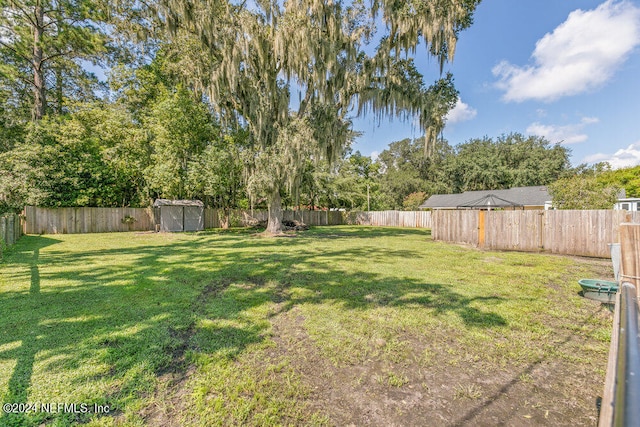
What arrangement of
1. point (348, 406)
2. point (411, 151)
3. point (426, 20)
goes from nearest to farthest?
point (348, 406), point (426, 20), point (411, 151)

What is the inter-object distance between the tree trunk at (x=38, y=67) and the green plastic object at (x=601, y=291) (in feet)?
70.5

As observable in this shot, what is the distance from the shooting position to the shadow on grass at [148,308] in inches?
91.6

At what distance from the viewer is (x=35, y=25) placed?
13844 mm

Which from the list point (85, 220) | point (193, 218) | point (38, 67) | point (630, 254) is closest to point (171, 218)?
point (193, 218)

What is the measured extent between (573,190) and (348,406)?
1292 centimetres

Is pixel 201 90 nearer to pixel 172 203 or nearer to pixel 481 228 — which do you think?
pixel 172 203

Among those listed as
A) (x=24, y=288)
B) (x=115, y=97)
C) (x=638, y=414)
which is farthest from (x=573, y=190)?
(x=115, y=97)

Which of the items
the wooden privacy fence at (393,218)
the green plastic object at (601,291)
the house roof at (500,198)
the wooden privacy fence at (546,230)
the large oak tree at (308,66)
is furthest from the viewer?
the wooden privacy fence at (393,218)

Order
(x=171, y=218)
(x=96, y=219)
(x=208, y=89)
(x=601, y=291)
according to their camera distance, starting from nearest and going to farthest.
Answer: (x=601, y=291), (x=208, y=89), (x=96, y=219), (x=171, y=218)

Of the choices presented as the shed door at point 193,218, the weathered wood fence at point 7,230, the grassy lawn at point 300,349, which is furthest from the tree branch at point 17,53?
the grassy lawn at point 300,349

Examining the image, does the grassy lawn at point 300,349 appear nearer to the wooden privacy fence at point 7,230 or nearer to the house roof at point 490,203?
the wooden privacy fence at point 7,230

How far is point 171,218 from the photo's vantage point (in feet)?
49.6

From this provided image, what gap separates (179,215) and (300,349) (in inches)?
582

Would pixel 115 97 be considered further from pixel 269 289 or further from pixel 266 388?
pixel 266 388
